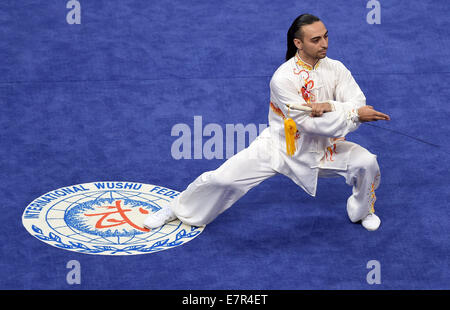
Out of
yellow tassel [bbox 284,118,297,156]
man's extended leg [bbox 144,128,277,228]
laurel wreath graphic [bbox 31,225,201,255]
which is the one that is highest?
yellow tassel [bbox 284,118,297,156]

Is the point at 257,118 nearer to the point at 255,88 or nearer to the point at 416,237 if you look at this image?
the point at 255,88

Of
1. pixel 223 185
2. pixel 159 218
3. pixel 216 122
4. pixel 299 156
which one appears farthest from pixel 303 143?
pixel 216 122

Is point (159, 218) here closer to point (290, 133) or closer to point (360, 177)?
point (290, 133)

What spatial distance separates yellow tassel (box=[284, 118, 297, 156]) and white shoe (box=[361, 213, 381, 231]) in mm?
733

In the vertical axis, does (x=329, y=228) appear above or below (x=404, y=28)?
below

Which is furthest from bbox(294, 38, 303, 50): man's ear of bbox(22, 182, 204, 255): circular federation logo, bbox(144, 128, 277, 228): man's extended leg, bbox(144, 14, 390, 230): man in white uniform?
bbox(22, 182, 204, 255): circular federation logo

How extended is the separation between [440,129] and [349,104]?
5.83ft

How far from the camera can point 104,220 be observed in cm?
564

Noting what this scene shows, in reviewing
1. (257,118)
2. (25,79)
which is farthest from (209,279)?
(25,79)

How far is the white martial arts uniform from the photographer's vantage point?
5.31 metres

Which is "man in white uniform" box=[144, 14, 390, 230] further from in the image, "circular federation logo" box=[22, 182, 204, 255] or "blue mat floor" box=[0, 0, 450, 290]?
"blue mat floor" box=[0, 0, 450, 290]

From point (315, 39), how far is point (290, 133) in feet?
1.94

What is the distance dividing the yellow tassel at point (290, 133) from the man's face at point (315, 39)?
0.44 m

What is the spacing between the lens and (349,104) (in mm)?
5219
